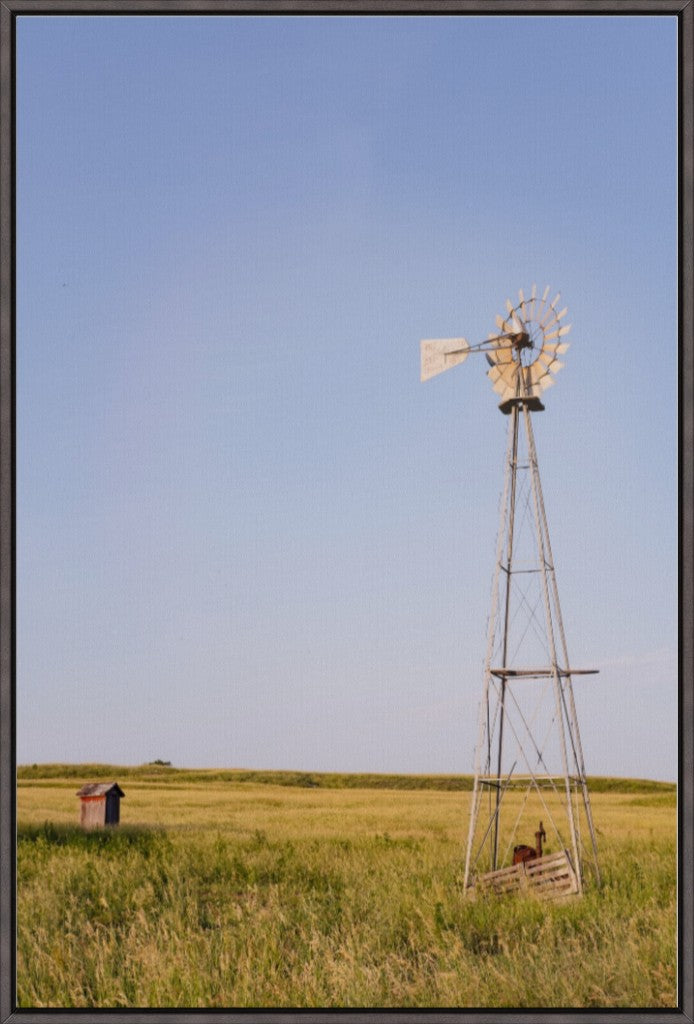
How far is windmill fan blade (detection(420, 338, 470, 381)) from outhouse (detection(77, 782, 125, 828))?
15962 mm

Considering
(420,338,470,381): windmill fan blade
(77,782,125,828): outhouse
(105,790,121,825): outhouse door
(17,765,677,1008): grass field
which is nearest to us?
(17,765,677,1008): grass field

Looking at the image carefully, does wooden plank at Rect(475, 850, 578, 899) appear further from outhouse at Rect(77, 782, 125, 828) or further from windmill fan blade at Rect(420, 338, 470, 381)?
outhouse at Rect(77, 782, 125, 828)

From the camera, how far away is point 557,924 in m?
10.9

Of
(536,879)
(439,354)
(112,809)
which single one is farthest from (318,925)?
(112,809)

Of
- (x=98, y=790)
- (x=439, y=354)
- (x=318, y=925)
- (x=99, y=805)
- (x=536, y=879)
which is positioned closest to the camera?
(x=318, y=925)

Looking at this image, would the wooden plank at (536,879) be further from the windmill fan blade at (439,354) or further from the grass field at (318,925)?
the windmill fan blade at (439,354)

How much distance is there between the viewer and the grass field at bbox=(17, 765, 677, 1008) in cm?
907

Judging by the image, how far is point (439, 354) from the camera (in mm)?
13000

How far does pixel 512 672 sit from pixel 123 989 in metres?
6.46

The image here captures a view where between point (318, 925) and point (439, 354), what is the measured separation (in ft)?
26.5

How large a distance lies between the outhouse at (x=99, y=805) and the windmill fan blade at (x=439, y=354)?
16.0 meters

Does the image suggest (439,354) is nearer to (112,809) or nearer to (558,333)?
(558,333)

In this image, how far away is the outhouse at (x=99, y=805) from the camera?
909 inches

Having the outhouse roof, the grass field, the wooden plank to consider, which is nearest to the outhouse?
the outhouse roof
